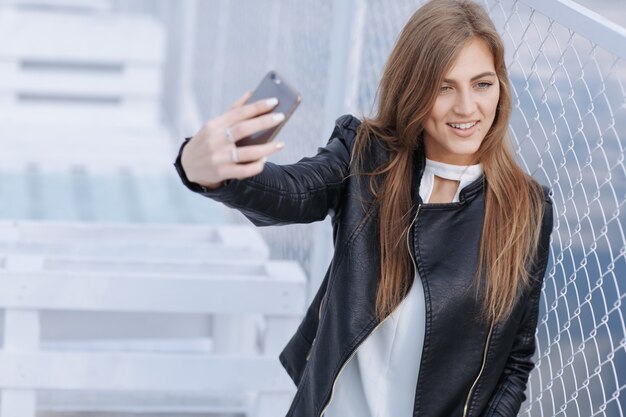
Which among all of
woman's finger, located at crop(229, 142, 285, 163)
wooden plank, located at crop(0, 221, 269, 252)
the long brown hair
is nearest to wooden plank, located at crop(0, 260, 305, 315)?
wooden plank, located at crop(0, 221, 269, 252)

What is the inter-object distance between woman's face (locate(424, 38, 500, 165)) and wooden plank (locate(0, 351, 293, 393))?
4.77 ft

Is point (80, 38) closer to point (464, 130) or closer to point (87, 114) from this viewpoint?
point (87, 114)

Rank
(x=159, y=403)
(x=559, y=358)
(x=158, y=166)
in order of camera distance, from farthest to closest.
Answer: (x=158, y=166), (x=159, y=403), (x=559, y=358)

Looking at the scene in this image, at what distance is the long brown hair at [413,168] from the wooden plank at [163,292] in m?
1.23

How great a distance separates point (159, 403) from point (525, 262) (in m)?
2.05

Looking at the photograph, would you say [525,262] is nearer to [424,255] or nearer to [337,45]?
[424,255]

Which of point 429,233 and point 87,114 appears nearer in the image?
point 429,233

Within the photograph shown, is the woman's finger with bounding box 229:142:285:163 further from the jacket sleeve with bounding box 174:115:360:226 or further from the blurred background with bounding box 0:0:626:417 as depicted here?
the blurred background with bounding box 0:0:626:417

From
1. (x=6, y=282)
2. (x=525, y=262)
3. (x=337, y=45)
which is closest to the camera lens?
(x=525, y=262)

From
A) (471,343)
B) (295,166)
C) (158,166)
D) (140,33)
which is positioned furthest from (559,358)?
(140,33)

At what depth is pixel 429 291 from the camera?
1992 mm

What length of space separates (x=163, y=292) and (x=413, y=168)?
1.34 m

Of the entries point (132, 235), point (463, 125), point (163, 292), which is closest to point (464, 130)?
point (463, 125)

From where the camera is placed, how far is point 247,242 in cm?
382
